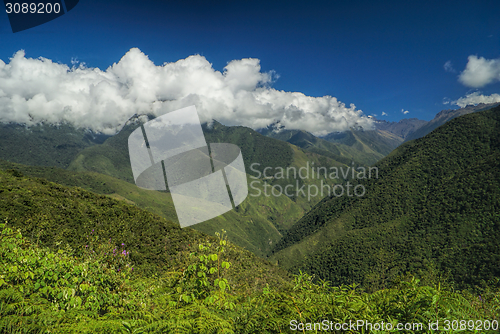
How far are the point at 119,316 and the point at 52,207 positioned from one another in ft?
78.8

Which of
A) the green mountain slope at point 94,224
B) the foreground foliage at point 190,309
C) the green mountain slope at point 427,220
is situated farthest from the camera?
the green mountain slope at point 427,220

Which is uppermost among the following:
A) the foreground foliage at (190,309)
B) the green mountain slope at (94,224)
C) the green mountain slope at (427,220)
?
the foreground foliage at (190,309)

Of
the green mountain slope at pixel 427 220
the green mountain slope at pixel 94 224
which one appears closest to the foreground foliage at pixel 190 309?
the green mountain slope at pixel 94 224

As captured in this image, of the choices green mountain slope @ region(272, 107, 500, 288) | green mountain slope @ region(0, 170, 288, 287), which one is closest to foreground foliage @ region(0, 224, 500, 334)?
green mountain slope @ region(0, 170, 288, 287)

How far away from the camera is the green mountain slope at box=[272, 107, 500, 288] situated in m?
76.1

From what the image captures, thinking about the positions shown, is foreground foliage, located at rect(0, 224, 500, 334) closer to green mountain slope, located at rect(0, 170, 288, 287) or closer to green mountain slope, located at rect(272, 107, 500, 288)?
green mountain slope, located at rect(0, 170, 288, 287)

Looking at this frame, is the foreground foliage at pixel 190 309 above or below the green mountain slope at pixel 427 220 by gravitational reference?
above

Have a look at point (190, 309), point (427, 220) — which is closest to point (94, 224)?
point (190, 309)

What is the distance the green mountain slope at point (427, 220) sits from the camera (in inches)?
2995

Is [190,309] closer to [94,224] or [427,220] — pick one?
[94,224]

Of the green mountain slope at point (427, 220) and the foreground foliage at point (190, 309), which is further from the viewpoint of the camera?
the green mountain slope at point (427, 220)

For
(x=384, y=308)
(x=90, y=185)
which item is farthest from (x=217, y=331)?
(x=90, y=185)

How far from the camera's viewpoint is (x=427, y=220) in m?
102

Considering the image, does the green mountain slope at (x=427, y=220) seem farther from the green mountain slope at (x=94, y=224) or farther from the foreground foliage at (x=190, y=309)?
the foreground foliage at (x=190, y=309)
